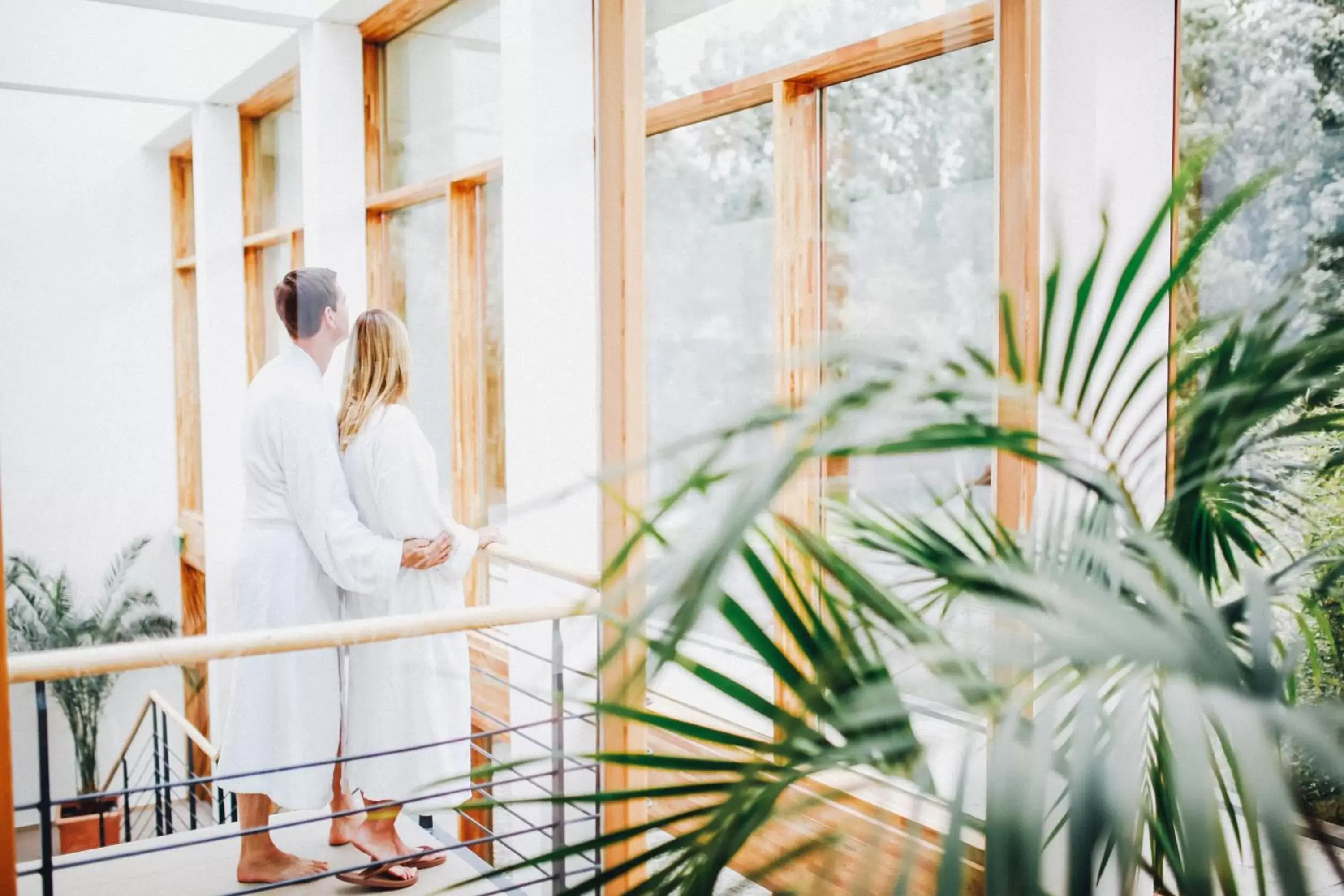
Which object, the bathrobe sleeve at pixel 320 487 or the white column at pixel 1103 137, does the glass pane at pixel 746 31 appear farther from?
the bathrobe sleeve at pixel 320 487

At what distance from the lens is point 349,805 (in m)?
1.92

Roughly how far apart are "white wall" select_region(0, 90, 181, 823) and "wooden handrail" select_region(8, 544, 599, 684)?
38 millimetres

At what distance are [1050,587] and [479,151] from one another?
1547 millimetres

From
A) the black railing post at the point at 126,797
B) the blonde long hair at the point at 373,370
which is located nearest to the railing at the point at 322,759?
the black railing post at the point at 126,797

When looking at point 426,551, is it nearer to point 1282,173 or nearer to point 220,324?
point 220,324

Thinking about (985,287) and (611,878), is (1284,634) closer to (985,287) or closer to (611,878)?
(985,287)

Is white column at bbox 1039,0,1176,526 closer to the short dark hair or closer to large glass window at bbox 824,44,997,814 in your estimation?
large glass window at bbox 824,44,997,814

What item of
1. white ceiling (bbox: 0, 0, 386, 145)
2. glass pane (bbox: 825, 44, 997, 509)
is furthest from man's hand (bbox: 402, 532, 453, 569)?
glass pane (bbox: 825, 44, 997, 509)

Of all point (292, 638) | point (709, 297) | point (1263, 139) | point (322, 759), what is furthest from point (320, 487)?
point (1263, 139)

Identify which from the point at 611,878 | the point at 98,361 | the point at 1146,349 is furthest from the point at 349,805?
the point at 1146,349

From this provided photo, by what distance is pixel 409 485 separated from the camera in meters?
1.96

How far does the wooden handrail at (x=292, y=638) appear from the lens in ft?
5.40

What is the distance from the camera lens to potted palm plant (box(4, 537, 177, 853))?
166 centimetres

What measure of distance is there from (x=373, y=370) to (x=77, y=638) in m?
0.62
